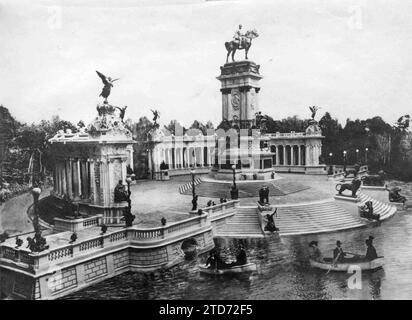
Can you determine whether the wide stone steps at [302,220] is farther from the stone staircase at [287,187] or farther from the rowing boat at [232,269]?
the rowing boat at [232,269]

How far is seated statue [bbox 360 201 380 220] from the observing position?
2175 cm

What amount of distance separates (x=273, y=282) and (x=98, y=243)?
624cm

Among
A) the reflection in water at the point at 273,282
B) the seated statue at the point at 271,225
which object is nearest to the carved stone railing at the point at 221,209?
the seated statue at the point at 271,225

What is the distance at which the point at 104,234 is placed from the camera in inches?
602

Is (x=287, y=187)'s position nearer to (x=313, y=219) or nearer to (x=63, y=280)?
(x=313, y=219)

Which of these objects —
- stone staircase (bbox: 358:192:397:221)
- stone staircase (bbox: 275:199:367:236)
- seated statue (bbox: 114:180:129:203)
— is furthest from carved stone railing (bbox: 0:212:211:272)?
stone staircase (bbox: 358:192:397:221)

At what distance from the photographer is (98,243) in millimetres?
15070

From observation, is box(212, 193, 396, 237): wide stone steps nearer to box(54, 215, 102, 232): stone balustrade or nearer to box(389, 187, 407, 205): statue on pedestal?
box(389, 187, 407, 205): statue on pedestal

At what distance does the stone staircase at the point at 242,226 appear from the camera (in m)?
20.1

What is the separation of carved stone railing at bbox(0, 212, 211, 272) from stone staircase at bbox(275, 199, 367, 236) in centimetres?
462

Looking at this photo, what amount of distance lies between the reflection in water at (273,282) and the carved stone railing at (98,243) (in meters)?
1.18

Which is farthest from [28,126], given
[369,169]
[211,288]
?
[369,169]

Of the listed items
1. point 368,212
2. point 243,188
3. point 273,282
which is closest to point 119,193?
point 273,282
